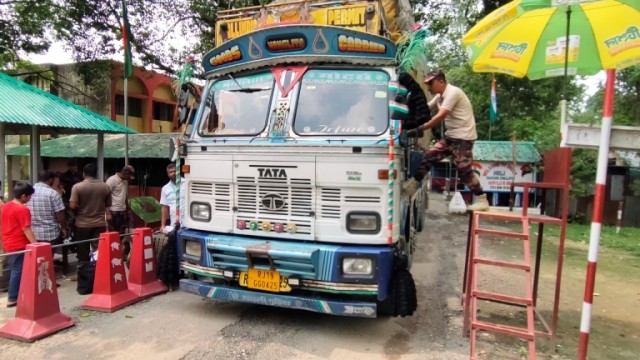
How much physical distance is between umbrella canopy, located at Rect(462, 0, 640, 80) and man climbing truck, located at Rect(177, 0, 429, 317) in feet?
2.36

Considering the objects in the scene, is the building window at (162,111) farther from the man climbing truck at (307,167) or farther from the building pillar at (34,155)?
the man climbing truck at (307,167)

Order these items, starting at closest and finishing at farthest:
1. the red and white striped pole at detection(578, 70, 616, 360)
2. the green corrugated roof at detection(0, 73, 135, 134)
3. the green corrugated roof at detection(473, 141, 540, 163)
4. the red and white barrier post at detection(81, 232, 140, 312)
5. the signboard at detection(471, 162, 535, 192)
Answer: the red and white striped pole at detection(578, 70, 616, 360) → the red and white barrier post at detection(81, 232, 140, 312) → the green corrugated roof at detection(0, 73, 135, 134) → the green corrugated roof at detection(473, 141, 540, 163) → the signboard at detection(471, 162, 535, 192)

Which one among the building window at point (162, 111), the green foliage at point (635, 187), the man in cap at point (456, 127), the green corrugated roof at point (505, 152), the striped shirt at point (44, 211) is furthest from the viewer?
the building window at point (162, 111)

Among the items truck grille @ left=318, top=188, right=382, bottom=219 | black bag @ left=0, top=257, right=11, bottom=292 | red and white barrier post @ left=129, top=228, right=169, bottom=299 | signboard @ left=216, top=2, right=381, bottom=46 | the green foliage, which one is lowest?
black bag @ left=0, top=257, right=11, bottom=292

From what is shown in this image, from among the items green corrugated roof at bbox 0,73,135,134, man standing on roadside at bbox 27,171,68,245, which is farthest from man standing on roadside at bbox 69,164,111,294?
green corrugated roof at bbox 0,73,135,134

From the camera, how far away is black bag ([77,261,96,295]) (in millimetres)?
5695

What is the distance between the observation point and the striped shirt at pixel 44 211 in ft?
19.0

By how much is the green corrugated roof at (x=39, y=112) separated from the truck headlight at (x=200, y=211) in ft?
11.7

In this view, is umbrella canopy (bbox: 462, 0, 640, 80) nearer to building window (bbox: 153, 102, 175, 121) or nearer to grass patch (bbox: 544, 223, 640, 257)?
grass patch (bbox: 544, 223, 640, 257)

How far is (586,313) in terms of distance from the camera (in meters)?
3.03

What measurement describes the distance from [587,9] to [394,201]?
2.57 m

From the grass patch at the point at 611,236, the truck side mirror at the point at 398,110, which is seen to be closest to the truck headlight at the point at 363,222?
the truck side mirror at the point at 398,110

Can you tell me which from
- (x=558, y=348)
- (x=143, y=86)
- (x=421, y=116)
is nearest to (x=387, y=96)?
(x=421, y=116)

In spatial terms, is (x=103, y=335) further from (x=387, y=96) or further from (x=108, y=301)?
(x=387, y=96)
